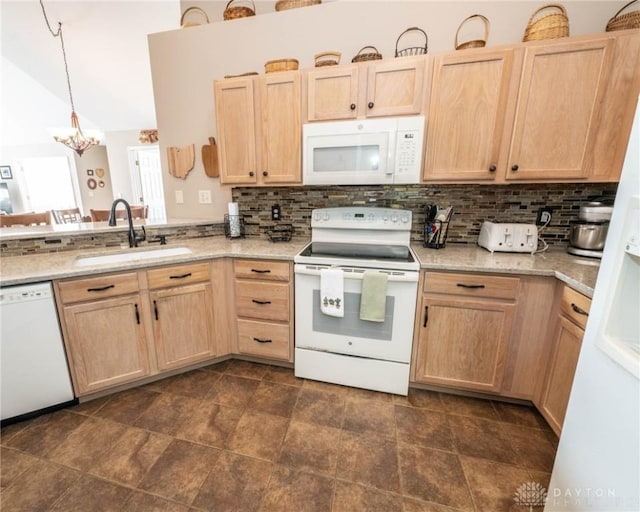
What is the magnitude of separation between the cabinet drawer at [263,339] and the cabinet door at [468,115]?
1465 mm

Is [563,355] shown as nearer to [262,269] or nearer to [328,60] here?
[262,269]

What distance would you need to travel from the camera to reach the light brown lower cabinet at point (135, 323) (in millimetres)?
1585

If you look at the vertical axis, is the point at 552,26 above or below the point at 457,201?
above

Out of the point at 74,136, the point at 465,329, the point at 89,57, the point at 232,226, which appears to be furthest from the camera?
the point at 74,136

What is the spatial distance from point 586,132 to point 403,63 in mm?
1089

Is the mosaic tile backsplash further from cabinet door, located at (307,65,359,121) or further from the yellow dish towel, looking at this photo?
the yellow dish towel

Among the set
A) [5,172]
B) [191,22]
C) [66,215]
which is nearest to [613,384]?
[191,22]

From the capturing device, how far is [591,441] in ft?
→ 2.82

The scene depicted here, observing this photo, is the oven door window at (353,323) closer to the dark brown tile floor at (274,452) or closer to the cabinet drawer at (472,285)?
the cabinet drawer at (472,285)

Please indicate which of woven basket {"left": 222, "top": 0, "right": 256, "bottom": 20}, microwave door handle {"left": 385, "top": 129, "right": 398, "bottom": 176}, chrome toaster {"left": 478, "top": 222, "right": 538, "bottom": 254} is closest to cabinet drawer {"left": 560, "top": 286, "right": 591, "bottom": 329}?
chrome toaster {"left": 478, "top": 222, "right": 538, "bottom": 254}

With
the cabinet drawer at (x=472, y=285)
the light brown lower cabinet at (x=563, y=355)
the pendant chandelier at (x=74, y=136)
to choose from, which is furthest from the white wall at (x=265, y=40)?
the pendant chandelier at (x=74, y=136)

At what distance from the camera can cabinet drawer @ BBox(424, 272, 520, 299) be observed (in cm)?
157

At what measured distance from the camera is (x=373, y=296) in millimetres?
1671

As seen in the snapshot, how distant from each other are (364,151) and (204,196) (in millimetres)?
1635
